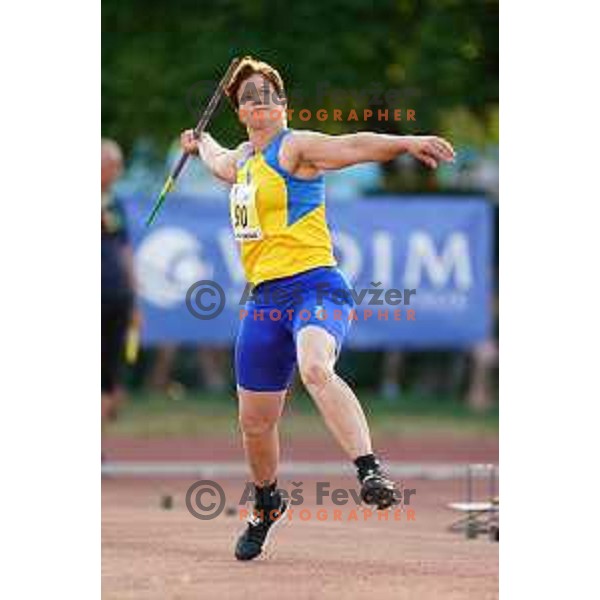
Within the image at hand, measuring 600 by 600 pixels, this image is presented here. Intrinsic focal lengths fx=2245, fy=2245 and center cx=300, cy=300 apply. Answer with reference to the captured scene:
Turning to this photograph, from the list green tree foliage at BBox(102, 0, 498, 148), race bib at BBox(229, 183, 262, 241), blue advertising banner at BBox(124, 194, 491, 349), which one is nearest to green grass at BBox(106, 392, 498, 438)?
blue advertising banner at BBox(124, 194, 491, 349)

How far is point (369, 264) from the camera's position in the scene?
2317cm

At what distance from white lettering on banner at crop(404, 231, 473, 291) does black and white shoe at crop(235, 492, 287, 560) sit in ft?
39.1

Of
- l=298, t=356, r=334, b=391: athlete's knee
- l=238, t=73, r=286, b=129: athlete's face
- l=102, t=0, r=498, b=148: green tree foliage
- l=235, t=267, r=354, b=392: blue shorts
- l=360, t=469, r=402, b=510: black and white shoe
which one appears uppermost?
l=102, t=0, r=498, b=148: green tree foliage

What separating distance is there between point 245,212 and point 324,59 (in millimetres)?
12589

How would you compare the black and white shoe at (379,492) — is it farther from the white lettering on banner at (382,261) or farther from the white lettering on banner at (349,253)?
the white lettering on banner at (382,261)

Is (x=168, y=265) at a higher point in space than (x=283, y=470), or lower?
higher

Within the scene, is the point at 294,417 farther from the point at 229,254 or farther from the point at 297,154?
the point at 297,154

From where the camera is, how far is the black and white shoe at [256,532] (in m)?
11.2

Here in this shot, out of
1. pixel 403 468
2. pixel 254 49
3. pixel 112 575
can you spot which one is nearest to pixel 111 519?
pixel 112 575

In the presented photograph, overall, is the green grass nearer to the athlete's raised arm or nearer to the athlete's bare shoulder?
the athlete's raised arm

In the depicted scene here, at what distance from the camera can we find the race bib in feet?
35.7

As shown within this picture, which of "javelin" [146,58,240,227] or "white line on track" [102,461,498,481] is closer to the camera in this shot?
"javelin" [146,58,240,227]

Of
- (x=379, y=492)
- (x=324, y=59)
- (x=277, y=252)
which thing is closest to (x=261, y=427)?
(x=277, y=252)
